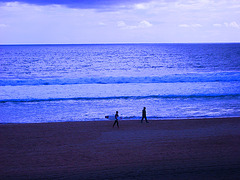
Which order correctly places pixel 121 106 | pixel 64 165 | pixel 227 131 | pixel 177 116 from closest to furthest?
pixel 64 165, pixel 227 131, pixel 177 116, pixel 121 106

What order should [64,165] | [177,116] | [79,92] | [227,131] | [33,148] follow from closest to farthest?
[64,165]
[33,148]
[227,131]
[177,116]
[79,92]

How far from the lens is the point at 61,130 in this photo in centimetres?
1327

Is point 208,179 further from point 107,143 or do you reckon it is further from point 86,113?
point 86,113

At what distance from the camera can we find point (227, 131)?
42.4 feet

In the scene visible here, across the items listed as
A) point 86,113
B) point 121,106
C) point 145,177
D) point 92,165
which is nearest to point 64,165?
point 92,165

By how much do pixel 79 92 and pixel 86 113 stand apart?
793 cm

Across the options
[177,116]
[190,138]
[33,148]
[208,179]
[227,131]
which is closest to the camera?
[208,179]

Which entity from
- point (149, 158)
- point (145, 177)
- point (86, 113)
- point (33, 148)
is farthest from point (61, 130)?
point (145, 177)

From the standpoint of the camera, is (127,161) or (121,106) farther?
(121,106)

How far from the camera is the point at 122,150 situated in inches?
413

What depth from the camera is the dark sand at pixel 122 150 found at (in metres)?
8.55

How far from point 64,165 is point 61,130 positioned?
14.3 feet

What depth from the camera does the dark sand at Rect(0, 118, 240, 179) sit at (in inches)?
336

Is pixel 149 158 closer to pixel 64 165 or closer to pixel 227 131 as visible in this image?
pixel 64 165
